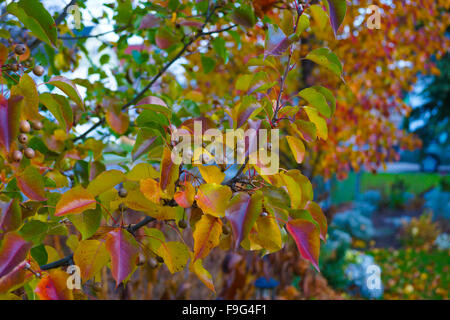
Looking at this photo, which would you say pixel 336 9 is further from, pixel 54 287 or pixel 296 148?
pixel 54 287

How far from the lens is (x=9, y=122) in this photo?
0.57 meters

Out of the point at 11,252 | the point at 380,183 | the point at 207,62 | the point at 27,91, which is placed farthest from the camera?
the point at 380,183

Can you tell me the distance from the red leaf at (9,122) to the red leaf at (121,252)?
0.22m

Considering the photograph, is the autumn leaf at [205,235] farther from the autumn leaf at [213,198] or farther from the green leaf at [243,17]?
the green leaf at [243,17]

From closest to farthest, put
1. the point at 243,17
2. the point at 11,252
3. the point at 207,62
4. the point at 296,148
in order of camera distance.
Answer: the point at 11,252 → the point at 296,148 → the point at 243,17 → the point at 207,62

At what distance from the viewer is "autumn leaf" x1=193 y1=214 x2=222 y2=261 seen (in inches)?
25.6

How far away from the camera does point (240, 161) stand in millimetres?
709

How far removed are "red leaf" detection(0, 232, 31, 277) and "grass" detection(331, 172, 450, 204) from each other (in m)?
9.38

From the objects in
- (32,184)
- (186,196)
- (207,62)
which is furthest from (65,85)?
(207,62)

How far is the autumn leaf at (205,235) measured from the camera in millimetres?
650

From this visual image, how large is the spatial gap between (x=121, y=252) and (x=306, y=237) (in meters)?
0.31

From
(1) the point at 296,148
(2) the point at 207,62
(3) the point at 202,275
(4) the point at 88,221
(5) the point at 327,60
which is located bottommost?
(3) the point at 202,275
